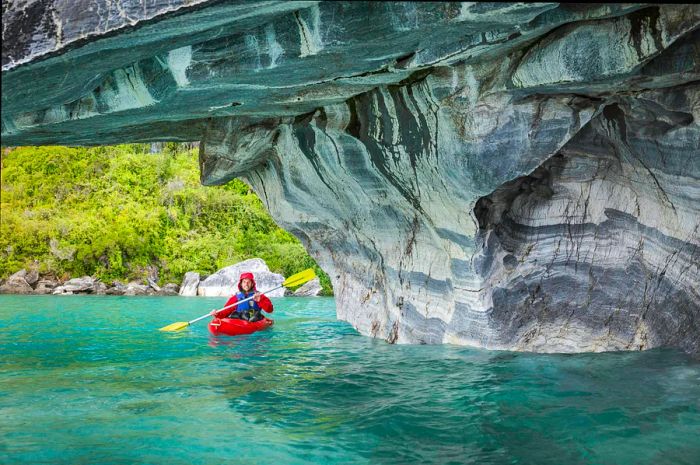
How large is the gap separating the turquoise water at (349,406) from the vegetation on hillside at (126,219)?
1777 cm

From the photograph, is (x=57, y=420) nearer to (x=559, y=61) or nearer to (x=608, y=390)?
(x=608, y=390)

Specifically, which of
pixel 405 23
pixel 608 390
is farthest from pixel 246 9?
pixel 608 390

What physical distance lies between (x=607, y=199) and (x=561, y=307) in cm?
123

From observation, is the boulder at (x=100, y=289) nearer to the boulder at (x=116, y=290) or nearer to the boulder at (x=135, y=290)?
the boulder at (x=116, y=290)

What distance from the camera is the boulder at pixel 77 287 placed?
864 inches

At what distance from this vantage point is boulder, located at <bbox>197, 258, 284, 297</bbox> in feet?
70.4

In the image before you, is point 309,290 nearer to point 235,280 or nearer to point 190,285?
point 235,280

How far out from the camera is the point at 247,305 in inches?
399

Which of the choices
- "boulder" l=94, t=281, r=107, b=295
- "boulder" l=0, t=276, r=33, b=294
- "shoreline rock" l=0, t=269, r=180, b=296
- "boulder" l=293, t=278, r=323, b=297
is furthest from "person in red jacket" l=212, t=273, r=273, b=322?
"boulder" l=0, t=276, r=33, b=294

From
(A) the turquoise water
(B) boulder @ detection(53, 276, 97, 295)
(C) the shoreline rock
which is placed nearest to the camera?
(A) the turquoise water

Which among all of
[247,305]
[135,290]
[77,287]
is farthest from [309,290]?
[247,305]

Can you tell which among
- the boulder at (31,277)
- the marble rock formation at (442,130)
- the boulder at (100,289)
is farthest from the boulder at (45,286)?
the marble rock formation at (442,130)

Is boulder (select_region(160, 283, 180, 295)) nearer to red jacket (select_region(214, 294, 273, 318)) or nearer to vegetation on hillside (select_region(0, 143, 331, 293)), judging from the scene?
vegetation on hillside (select_region(0, 143, 331, 293))

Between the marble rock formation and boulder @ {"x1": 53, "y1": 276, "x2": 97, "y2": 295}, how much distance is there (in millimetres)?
15788
